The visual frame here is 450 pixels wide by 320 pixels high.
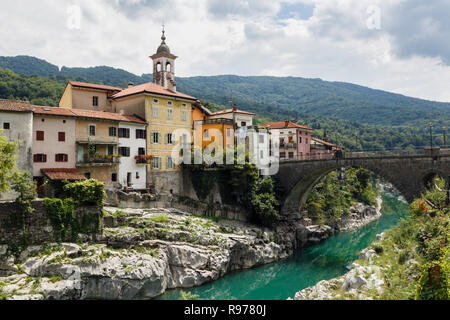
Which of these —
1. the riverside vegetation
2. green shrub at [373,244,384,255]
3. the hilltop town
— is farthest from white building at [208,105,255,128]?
the riverside vegetation

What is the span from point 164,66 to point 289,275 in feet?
106

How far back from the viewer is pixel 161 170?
145 feet

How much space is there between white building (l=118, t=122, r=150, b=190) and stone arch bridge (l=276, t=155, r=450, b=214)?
2137 centimetres

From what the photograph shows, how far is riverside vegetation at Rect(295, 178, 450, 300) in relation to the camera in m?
14.8

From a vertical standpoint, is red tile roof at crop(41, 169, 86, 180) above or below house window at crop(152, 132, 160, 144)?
below

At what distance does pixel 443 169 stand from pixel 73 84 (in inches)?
1652

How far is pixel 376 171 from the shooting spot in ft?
138

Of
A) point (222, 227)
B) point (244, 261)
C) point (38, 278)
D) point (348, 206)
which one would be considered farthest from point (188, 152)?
point (348, 206)

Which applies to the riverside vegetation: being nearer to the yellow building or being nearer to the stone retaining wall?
the stone retaining wall

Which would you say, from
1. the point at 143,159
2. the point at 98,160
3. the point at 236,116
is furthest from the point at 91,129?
the point at 236,116

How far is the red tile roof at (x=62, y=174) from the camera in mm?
32528

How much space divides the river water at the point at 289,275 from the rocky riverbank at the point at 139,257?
3.26 feet


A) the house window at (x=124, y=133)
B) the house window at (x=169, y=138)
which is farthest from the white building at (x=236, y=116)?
the house window at (x=124, y=133)
